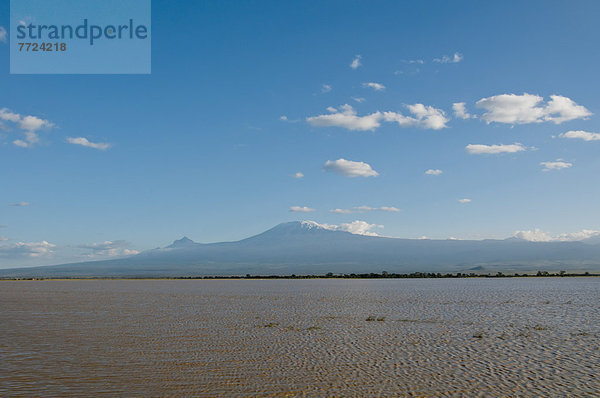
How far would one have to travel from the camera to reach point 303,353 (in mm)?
17422

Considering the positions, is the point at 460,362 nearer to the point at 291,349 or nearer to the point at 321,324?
the point at 291,349

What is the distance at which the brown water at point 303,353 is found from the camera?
12961 mm

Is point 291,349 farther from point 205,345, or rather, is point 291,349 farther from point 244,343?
point 205,345

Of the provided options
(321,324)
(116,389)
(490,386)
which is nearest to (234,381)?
(116,389)

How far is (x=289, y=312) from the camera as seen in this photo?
3086cm

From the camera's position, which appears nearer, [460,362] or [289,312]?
[460,362]

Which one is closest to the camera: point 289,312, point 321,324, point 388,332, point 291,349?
point 291,349

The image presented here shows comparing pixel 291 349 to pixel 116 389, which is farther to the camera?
pixel 291 349

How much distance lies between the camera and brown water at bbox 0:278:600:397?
1296 centimetres

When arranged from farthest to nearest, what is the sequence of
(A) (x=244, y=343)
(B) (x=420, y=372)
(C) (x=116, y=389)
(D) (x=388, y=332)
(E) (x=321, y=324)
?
1. (E) (x=321, y=324)
2. (D) (x=388, y=332)
3. (A) (x=244, y=343)
4. (B) (x=420, y=372)
5. (C) (x=116, y=389)

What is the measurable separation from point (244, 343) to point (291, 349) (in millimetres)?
2291

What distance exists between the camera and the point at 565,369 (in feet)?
48.7

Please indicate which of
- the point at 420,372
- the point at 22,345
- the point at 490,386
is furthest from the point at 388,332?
the point at 22,345

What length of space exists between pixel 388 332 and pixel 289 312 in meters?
10.2
